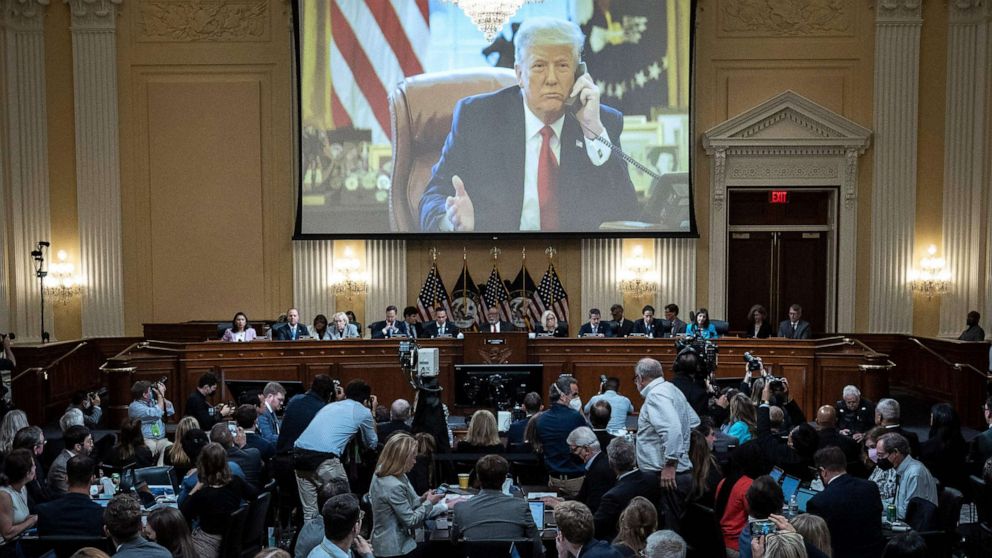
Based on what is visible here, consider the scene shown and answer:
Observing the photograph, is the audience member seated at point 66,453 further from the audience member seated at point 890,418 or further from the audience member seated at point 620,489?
the audience member seated at point 890,418

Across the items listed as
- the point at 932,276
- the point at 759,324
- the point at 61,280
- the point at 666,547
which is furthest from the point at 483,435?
the point at 932,276

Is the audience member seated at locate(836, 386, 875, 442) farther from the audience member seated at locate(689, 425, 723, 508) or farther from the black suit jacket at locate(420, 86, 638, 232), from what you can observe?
the black suit jacket at locate(420, 86, 638, 232)

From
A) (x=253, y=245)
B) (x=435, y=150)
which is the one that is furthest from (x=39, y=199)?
(x=435, y=150)

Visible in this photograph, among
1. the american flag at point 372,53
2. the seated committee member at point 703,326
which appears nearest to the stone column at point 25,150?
the american flag at point 372,53

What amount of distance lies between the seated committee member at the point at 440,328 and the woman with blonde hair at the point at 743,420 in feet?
21.5

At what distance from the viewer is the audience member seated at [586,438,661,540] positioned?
662 centimetres

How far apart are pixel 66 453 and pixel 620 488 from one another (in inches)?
166

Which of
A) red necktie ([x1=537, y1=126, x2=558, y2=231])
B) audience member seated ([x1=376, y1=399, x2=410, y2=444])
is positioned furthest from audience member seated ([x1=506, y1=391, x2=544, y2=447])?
red necktie ([x1=537, y1=126, x2=558, y2=231])

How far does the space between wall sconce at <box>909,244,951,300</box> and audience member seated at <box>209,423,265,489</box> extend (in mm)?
13030

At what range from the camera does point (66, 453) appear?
7750mm

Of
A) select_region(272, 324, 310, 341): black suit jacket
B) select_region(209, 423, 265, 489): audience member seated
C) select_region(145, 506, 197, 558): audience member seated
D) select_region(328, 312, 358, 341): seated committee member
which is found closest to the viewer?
select_region(145, 506, 197, 558): audience member seated

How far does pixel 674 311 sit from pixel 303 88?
7.12 metres

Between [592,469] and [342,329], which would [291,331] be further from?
[592,469]

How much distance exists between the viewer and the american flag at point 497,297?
677 inches
